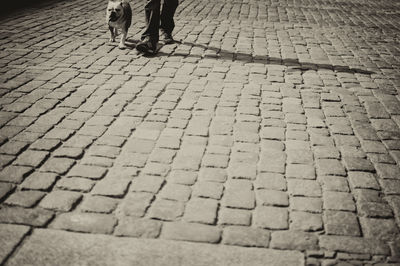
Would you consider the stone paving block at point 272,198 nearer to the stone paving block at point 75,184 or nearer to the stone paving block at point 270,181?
the stone paving block at point 270,181

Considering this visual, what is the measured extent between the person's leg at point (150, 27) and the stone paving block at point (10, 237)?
4131 millimetres

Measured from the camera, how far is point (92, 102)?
14.5 feet

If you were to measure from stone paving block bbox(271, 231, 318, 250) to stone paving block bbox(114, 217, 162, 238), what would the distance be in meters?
0.87

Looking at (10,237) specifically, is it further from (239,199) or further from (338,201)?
(338,201)

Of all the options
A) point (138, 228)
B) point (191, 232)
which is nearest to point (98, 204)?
point (138, 228)

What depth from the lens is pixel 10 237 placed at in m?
2.41

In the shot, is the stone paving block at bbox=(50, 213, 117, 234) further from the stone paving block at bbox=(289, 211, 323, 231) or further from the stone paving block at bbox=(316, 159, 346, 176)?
the stone paving block at bbox=(316, 159, 346, 176)

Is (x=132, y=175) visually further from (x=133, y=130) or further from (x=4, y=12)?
(x=4, y=12)

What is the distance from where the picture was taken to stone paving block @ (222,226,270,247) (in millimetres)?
2469

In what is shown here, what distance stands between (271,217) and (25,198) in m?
2.00

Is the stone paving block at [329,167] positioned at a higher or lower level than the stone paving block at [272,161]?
lower

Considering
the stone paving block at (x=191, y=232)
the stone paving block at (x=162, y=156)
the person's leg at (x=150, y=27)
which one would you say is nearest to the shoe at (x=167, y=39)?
the person's leg at (x=150, y=27)

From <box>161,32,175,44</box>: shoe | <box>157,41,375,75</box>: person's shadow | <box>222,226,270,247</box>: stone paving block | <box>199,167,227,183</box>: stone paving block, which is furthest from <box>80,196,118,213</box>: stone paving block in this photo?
<box>161,32,175,44</box>: shoe

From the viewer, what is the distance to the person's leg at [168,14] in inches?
256
